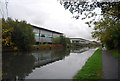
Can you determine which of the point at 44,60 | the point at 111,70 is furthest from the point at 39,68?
the point at 44,60

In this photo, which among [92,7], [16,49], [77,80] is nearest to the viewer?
[77,80]

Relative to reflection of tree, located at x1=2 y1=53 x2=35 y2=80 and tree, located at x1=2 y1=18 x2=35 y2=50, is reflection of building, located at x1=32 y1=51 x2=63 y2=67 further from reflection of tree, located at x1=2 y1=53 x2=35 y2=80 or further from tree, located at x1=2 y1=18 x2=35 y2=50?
tree, located at x1=2 y1=18 x2=35 y2=50

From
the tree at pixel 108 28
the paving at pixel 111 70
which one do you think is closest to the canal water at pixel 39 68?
the paving at pixel 111 70

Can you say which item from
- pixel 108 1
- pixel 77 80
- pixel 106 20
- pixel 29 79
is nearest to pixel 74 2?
pixel 108 1

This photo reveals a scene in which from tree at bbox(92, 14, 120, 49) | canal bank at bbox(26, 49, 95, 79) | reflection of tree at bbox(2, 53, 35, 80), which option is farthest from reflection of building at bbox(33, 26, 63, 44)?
canal bank at bbox(26, 49, 95, 79)

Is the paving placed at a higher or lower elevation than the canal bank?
higher

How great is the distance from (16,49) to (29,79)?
1286 inches

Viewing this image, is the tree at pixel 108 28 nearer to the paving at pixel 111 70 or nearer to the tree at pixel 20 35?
the paving at pixel 111 70

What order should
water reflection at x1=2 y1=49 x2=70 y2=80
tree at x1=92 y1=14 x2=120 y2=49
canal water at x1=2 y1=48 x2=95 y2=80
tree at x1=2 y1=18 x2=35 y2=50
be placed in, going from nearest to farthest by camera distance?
canal water at x1=2 y1=48 x2=95 y2=80, water reflection at x1=2 y1=49 x2=70 y2=80, tree at x1=92 y1=14 x2=120 y2=49, tree at x1=2 y1=18 x2=35 y2=50

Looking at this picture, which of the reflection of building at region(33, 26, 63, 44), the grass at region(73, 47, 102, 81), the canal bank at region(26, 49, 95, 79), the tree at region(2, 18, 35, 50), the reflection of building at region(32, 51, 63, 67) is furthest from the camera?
the reflection of building at region(33, 26, 63, 44)

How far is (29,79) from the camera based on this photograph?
322 inches

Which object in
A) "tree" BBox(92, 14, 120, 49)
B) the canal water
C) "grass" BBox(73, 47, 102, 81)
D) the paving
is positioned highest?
"tree" BBox(92, 14, 120, 49)

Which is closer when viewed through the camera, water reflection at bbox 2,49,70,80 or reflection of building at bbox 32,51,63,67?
water reflection at bbox 2,49,70,80

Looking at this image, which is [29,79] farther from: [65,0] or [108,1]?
[108,1]
